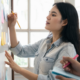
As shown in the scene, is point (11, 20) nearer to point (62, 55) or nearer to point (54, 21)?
point (54, 21)

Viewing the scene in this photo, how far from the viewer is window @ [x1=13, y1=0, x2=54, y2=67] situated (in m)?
1.43

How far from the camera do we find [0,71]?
2.39 ft

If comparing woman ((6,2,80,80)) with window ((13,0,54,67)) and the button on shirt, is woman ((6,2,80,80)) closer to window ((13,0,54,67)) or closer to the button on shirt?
the button on shirt

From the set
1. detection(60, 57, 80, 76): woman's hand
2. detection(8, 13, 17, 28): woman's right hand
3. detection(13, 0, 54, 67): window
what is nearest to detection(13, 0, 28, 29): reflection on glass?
detection(13, 0, 54, 67): window

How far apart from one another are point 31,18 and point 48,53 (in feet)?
2.08

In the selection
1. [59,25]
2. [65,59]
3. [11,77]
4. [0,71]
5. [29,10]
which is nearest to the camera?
[65,59]

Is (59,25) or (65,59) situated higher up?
(59,25)

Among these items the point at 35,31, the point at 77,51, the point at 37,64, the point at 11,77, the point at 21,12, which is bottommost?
the point at 11,77

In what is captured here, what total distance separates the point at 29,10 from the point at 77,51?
744mm

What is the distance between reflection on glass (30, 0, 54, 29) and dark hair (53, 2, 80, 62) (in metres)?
0.49

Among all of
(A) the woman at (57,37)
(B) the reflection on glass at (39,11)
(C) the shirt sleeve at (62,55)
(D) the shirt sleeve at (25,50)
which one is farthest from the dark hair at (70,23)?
(B) the reflection on glass at (39,11)

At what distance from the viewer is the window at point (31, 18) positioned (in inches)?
56.2

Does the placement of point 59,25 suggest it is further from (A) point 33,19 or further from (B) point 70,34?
(A) point 33,19

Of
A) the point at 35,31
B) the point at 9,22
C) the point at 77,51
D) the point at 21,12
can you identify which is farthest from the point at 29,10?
the point at 77,51
